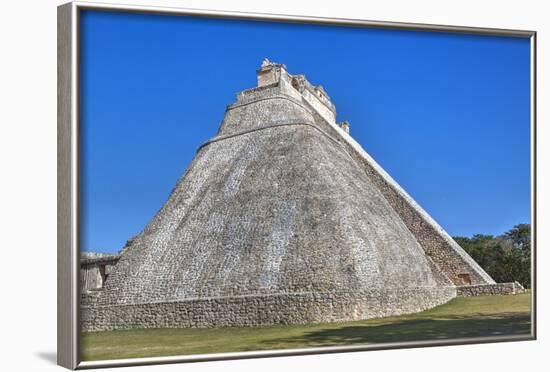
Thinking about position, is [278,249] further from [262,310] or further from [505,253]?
[505,253]

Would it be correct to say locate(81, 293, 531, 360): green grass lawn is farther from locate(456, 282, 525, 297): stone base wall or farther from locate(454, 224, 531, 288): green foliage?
locate(456, 282, 525, 297): stone base wall

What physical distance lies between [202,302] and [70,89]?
703cm

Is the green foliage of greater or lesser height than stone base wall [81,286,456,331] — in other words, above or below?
above

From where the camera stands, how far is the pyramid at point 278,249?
16062 millimetres

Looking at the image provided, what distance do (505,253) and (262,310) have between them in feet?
26.7

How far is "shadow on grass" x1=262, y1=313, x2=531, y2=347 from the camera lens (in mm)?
13547

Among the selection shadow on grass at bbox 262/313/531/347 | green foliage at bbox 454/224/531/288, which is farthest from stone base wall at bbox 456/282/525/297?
shadow on grass at bbox 262/313/531/347

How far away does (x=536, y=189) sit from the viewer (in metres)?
15.2

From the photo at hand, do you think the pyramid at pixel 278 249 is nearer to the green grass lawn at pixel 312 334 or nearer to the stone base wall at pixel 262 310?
the stone base wall at pixel 262 310

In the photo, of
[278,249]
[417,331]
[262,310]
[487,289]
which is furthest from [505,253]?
[262,310]

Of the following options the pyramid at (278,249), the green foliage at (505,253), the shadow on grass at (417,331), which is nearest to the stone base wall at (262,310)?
the pyramid at (278,249)

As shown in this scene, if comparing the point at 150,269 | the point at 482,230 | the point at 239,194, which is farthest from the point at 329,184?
the point at 150,269

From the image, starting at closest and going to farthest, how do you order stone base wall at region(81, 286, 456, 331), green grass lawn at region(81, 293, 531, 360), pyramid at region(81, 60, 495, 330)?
green grass lawn at region(81, 293, 531, 360) < stone base wall at region(81, 286, 456, 331) < pyramid at region(81, 60, 495, 330)

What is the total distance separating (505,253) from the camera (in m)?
19.8
